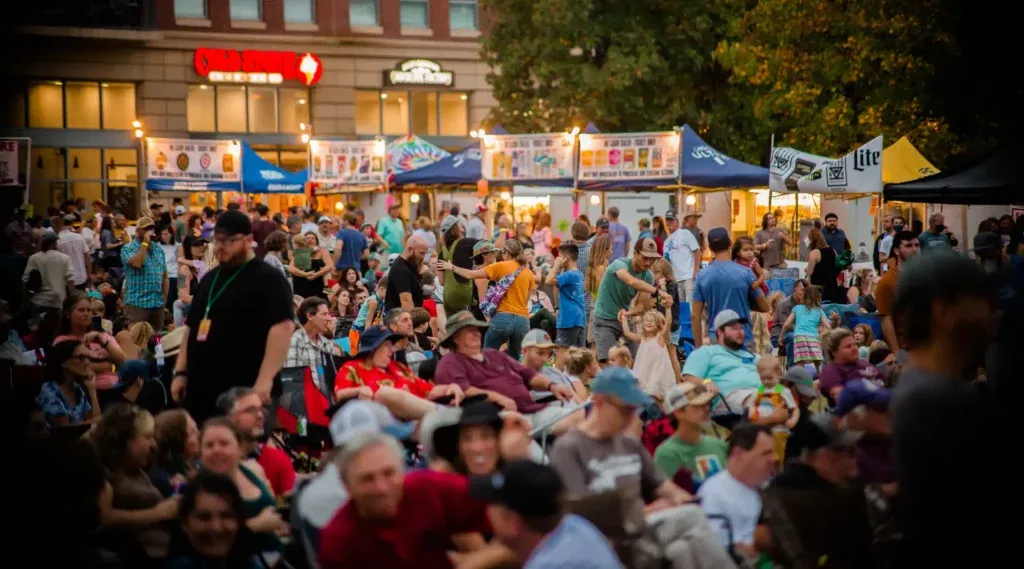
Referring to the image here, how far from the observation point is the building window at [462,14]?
4525cm

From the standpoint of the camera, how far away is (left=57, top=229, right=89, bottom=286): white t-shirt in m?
18.5

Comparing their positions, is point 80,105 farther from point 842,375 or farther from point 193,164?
point 842,375

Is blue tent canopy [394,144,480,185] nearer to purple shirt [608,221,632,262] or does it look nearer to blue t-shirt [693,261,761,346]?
purple shirt [608,221,632,262]

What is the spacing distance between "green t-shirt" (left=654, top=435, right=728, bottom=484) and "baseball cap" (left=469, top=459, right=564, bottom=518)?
2.46 meters

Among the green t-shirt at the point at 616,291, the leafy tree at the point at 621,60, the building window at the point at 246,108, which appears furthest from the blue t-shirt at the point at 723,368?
the building window at the point at 246,108

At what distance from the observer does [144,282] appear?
1502 centimetres

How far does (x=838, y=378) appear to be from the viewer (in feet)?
31.5

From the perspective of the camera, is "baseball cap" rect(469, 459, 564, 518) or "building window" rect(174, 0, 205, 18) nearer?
"baseball cap" rect(469, 459, 564, 518)

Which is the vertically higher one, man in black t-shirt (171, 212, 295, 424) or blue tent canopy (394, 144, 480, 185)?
blue tent canopy (394, 144, 480, 185)

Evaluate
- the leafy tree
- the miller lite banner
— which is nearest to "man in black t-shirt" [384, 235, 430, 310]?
the miller lite banner

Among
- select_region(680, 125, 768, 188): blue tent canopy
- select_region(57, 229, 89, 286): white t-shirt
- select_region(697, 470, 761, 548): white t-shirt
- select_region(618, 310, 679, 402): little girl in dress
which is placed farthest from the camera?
select_region(680, 125, 768, 188): blue tent canopy

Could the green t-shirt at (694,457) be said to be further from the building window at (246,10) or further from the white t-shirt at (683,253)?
the building window at (246,10)

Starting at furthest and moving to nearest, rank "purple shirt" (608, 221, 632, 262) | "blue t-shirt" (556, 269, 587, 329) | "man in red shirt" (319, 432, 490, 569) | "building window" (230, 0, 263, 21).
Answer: "building window" (230, 0, 263, 21) < "purple shirt" (608, 221, 632, 262) < "blue t-shirt" (556, 269, 587, 329) < "man in red shirt" (319, 432, 490, 569)

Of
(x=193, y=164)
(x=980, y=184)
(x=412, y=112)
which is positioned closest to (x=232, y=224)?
(x=980, y=184)
